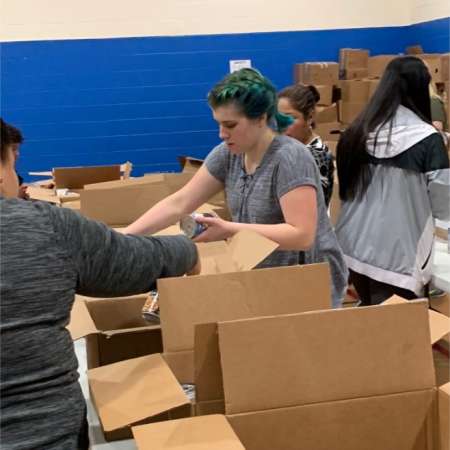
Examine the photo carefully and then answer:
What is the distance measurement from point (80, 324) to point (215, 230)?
451 mm

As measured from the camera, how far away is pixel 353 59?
584 centimetres

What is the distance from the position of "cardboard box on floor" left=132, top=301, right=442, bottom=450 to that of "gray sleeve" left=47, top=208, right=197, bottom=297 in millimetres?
160

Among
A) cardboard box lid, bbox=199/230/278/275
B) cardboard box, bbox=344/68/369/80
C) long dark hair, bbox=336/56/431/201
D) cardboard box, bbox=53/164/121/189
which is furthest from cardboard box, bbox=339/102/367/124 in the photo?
cardboard box lid, bbox=199/230/278/275

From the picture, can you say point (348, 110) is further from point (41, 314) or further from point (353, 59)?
point (41, 314)

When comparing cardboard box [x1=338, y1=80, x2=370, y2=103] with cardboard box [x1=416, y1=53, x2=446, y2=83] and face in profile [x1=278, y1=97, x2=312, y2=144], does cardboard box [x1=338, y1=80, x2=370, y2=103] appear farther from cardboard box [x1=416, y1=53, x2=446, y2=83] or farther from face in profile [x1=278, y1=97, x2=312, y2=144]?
face in profile [x1=278, y1=97, x2=312, y2=144]

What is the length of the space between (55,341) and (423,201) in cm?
153

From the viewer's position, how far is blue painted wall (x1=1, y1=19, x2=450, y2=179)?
579 cm

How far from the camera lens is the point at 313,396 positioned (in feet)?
4.32

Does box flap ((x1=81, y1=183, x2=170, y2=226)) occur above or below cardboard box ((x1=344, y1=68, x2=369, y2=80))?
below

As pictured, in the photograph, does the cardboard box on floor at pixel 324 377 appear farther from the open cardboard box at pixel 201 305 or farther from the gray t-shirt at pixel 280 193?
the gray t-shirt at pixel 280 193

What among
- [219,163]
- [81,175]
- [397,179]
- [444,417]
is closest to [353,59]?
[81,175]

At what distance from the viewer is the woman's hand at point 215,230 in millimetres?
1820

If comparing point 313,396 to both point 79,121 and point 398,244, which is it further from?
point 79,121

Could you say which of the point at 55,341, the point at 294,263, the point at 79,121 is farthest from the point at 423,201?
the point at 79,121
